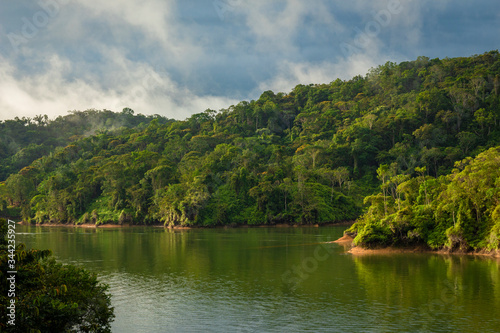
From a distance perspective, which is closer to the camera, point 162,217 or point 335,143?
point 162,217

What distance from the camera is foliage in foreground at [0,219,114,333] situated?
45.9ft

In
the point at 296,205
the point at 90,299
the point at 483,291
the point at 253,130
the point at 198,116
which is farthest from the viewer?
the point at 198,116

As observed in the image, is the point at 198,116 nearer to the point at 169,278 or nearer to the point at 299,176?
the point at 299,176

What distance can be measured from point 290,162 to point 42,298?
106 m

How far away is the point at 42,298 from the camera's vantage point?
14.2 meters

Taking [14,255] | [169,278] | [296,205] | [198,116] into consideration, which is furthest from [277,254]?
[198,116]

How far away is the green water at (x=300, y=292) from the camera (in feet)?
69.3

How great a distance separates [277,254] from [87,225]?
81961mm

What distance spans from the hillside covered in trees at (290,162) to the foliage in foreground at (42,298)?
70.1 meters

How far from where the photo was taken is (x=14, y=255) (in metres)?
14.2
